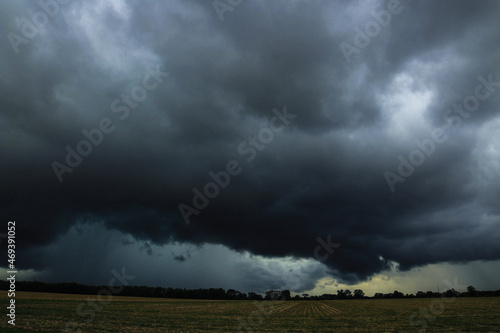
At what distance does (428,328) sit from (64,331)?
33.1 metres

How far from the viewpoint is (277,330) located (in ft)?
108

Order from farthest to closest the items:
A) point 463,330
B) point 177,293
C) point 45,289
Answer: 1. point 177,293
2. point 45,289
3. point 463,330

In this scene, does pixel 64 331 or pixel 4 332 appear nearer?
pixel 4 332

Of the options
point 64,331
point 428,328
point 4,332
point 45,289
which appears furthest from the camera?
point 45,289

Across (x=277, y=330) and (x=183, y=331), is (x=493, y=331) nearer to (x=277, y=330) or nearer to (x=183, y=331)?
(x=277, y=330)

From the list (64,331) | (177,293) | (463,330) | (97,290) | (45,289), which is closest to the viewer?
(64,331)

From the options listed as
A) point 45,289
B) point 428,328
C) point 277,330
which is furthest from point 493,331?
point 45,289

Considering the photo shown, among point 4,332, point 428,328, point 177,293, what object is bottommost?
point 177,293

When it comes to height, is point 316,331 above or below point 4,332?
below

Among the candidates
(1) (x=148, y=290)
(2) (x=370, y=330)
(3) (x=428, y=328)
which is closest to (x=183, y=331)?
(2) (x=370, y=330)

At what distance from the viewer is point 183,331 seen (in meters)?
31.5

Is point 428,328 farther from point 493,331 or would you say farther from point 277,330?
point 277,330

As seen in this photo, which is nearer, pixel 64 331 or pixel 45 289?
pixel 64 331

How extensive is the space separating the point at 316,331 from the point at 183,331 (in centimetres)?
1240
